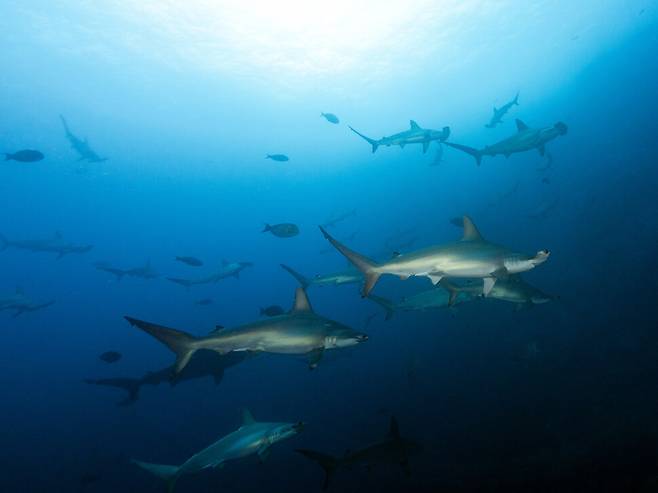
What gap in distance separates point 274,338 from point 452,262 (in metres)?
2.57

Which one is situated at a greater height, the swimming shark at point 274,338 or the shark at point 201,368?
the swimming shark at point 274,338

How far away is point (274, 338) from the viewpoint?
16.1 ft

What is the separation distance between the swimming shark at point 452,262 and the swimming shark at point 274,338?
712 millimetres

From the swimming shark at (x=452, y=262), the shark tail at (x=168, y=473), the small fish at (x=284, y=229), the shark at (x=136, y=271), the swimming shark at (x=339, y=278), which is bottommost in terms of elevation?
the shark at (x=136, y=271)

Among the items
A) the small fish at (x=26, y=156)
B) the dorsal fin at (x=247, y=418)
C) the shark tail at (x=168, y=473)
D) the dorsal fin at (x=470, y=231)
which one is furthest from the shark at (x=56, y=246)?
the dorsal fin at (x=470, y=231)

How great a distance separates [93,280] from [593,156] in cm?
13441

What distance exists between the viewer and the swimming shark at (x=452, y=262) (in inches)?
205

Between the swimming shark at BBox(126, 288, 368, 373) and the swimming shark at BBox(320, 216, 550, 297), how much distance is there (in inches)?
28.0

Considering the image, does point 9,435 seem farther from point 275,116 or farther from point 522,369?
point 275,116

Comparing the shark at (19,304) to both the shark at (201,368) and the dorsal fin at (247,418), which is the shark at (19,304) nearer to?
the shark at (201,368)

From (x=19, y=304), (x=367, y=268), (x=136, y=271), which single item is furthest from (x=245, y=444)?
(x=19, y=304)

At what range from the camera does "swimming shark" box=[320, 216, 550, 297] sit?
5.21m

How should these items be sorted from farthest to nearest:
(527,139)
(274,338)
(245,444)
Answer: (527,139)
(245,444)
(274,338)

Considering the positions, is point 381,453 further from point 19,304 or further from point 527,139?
point 19,304
